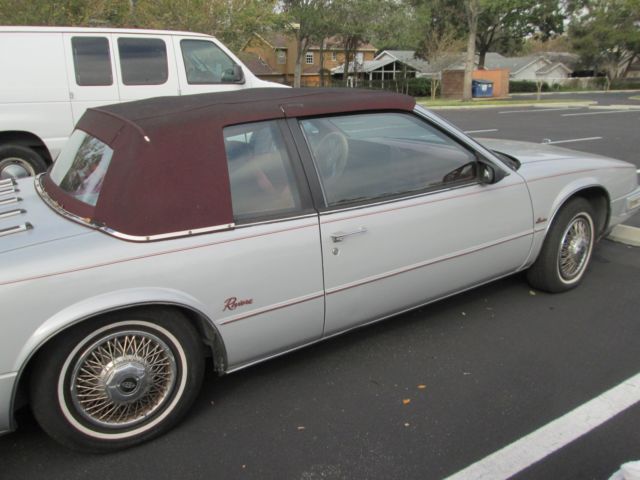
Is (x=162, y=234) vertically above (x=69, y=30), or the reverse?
(x=69, y=30)

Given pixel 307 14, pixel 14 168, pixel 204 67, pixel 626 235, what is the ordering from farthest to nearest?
1. pixel 307 14
2. pixel 204 67
3. pixel 14 168
4. pixel 626 235

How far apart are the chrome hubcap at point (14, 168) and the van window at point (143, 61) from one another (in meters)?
1.60

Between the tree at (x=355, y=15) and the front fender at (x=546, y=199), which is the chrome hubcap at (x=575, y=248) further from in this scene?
the tree at (x=355, y=15)

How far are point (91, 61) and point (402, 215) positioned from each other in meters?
5.27

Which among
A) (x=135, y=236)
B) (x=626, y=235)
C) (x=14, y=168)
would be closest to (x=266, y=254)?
(x=135, y=236)

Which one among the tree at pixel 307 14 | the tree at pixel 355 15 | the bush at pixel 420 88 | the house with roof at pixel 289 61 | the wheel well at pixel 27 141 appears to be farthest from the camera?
the house with roof at pixel 289 61

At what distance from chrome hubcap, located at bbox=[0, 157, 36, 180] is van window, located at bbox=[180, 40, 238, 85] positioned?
2.32 m

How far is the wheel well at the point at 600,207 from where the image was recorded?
4.10 metres

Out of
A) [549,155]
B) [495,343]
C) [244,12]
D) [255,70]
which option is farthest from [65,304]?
[255,70]

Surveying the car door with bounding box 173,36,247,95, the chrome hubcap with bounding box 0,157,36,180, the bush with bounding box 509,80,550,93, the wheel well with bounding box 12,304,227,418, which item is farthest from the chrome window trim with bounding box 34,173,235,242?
the bush with bounding box 509,80,550,93

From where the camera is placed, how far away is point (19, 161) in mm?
6273

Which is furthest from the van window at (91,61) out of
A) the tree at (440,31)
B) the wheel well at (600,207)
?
the tree at (440,31)

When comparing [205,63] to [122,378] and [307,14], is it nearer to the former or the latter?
[122,378]

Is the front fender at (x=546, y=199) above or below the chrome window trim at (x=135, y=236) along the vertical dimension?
below
